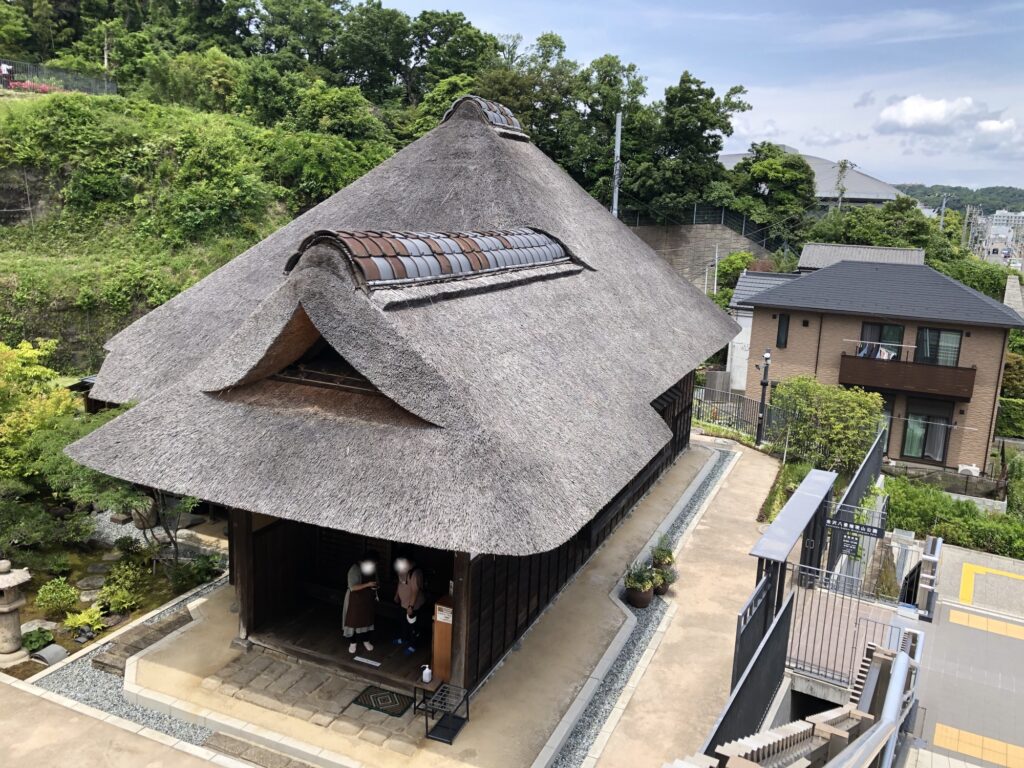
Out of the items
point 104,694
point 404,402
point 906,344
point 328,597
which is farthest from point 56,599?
point 906,344

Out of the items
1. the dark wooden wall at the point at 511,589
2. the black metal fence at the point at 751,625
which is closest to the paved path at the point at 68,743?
the dark wooden wall at the point at 511,589

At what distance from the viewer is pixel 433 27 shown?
46469 millimetres

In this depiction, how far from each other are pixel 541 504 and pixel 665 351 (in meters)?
7.62

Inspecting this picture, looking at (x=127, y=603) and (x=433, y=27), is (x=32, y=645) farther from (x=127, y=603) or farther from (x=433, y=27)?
(x=433, y=27)

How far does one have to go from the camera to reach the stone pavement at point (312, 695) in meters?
8.39

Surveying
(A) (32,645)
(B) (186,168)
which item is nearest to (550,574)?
(A) (32,645)

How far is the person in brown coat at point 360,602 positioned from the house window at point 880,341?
2282cm

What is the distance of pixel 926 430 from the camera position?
1017 inches

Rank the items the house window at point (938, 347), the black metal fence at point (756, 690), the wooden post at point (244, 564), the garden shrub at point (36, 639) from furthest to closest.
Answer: the house window at point (938, 347)
the garden shrub at point (36, 639)
the wooden post at point (244, 564)
the black metal fence at point (756, 690)

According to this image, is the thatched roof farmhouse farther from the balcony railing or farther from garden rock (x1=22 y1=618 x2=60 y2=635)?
the balcony railing

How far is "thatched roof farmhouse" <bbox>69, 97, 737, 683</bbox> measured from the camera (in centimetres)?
731

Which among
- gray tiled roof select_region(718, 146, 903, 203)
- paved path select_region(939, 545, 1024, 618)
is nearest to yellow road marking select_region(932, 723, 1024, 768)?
paved path select_region(939, 545, 1024, 618)

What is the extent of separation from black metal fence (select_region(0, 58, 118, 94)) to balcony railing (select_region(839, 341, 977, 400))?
35.3 metres

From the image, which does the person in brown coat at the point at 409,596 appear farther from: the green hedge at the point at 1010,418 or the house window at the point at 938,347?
the green hedge at the point at 1010,418
